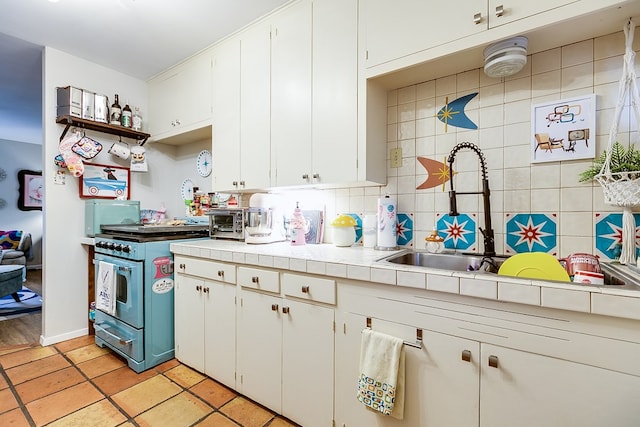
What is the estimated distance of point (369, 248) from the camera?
188 centimetres

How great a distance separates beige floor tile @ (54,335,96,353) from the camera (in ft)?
7.93

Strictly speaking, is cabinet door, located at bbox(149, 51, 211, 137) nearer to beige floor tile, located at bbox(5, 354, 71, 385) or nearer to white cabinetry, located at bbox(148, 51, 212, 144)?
white cabinetry, located at bbox(148, 51, 212, 144)

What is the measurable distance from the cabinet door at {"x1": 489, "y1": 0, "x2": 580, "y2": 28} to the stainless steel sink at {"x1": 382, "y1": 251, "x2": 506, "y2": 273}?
1.09 meters

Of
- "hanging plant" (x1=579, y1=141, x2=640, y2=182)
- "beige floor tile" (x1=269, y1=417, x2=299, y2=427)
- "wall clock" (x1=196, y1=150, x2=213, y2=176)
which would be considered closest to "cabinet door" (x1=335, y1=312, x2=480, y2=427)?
"beige floor tile" (x1=269, y1=417, x2=299, y2=427)

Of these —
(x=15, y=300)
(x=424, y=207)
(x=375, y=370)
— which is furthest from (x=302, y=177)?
(x=15, y=300)

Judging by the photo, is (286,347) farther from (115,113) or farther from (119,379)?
(115,113)

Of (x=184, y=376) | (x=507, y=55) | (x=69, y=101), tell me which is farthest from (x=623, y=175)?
(x=69, y=101)

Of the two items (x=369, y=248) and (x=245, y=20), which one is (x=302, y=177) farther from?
(x=245, y=20)

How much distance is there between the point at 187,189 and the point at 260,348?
2146 mm

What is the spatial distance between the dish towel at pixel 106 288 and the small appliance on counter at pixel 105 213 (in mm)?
469

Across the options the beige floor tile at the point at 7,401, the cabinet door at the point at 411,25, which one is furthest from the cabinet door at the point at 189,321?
the cabinet door at the point at 411,25

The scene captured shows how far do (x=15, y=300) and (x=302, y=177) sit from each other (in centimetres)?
427

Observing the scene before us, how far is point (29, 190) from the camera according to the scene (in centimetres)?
585

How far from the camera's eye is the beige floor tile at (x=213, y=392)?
5.68 feet
